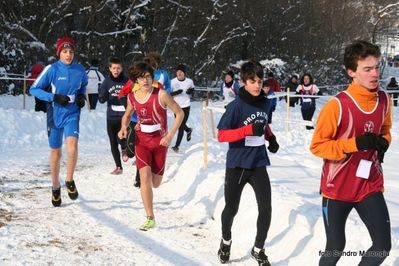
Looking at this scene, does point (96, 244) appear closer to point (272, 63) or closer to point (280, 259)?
point (280, 259)

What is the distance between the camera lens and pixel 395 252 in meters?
4.29

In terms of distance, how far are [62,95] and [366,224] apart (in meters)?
4.01

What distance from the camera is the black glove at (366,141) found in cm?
323

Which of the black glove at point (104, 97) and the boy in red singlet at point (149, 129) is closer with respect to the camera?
the boy in red singlet at point (149, 129)

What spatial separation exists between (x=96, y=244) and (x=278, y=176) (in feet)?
14.7

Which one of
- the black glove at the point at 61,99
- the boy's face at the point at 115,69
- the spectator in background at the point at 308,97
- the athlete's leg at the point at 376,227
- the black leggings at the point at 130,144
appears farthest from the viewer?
the spectator in background at the point at 308,97

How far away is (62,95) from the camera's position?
6.23m

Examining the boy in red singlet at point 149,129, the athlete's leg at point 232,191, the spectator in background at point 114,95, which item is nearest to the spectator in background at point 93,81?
the spectator in background at point 114,95

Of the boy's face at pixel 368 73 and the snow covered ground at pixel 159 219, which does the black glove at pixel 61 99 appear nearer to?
the snow covered ground at pixel 159 219

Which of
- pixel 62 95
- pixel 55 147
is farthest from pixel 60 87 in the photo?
pixel 55 147

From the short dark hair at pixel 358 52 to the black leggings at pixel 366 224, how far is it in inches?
34.4

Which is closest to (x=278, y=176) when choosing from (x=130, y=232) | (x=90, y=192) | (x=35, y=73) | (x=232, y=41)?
(x=90, y=192)

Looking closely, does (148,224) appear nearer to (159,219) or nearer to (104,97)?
(159,219)

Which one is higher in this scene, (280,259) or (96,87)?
(96,87)
